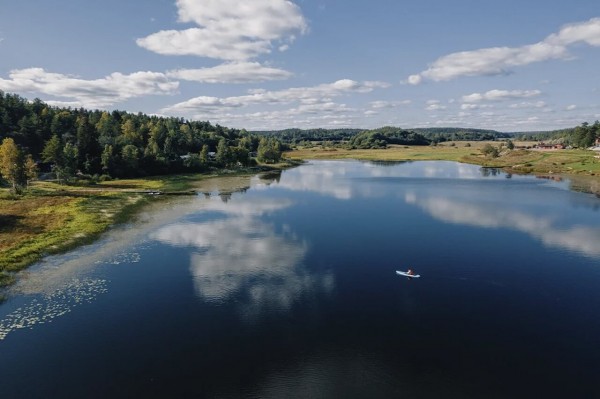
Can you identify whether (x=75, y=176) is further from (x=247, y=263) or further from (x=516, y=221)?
(x=516, y=221)

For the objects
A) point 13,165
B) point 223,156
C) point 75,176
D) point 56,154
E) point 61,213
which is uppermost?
point 56,154

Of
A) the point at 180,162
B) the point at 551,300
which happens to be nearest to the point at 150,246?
the point at 551,300

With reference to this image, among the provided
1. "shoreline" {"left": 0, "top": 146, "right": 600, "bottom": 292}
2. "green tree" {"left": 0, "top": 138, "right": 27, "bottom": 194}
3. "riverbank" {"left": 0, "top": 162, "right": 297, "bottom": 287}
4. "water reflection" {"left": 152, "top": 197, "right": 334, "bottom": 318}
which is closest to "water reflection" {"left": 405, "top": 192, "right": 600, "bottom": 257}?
"water reflection" {"left": 152, "top": 197, "right": 334, "bottom": 318}

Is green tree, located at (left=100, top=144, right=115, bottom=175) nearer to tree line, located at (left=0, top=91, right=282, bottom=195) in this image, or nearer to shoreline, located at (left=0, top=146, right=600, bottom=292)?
tree line, located at (left=0, top=91, right=282, bottom=195)

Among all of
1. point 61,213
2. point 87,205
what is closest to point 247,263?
point 61,213

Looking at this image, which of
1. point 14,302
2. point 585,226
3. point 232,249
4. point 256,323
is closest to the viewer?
point 256,323

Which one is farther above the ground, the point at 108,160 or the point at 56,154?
the point at 56,154

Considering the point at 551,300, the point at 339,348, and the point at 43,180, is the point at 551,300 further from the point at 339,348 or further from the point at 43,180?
the point at 43,180
